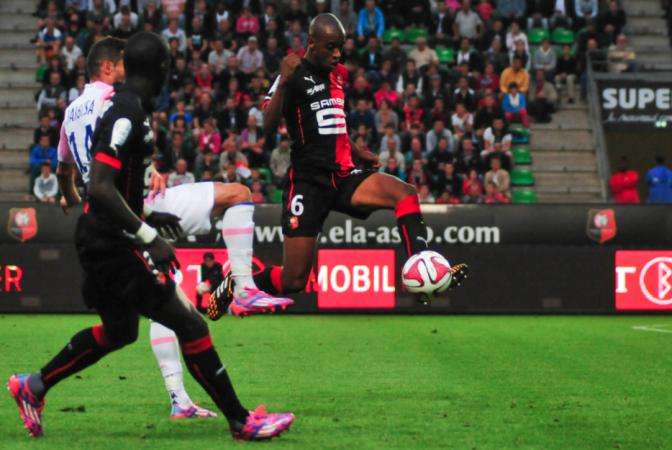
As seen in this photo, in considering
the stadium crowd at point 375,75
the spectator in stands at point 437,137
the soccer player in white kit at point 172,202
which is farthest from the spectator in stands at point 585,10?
the soccer player in white kit at point 172,202

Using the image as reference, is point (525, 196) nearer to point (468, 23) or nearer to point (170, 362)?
point (468, 23)

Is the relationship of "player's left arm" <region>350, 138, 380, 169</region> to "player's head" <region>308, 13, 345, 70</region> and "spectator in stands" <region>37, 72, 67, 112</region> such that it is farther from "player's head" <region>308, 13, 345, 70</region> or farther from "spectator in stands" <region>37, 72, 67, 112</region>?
"spectator in stands" <region>37, 72, 67, 112</region>

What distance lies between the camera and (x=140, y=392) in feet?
32.9

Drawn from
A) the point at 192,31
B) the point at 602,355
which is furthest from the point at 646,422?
the point at 192,31

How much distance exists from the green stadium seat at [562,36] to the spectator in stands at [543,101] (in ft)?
6.78

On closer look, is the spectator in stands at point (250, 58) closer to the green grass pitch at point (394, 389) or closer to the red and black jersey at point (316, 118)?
the green grass pitch at point (394, 389)

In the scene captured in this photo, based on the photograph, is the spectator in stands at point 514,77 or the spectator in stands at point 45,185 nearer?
the spectator in stands at point 45,185

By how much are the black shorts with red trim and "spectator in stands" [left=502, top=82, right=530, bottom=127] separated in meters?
20.3

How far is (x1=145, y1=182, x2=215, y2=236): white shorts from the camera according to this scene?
8.95 meters

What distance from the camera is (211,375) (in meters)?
7.53

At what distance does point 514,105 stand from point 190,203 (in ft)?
62.5

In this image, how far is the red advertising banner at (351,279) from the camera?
19.9 m

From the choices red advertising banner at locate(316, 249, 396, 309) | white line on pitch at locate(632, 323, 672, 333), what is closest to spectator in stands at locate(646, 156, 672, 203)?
red advertising banner at locate(316, 249, 396, 309)

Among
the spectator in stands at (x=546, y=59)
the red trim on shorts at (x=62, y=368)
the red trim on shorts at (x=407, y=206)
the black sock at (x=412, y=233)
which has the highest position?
the spectator in stands at (x=546, y=59)
